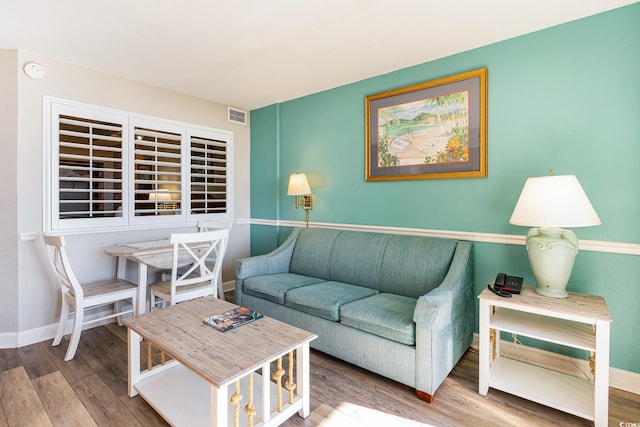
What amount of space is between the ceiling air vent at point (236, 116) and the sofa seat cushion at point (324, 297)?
8.46 feet

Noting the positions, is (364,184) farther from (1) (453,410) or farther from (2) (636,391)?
(2) (636,391)

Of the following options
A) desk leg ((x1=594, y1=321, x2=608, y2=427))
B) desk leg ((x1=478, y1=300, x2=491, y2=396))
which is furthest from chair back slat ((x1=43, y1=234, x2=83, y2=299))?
desk leg ((x1=594, y1=321, x2=608, y2=427))

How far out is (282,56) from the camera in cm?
275

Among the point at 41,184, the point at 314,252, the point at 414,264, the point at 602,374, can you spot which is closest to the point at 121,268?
the point at 41,184

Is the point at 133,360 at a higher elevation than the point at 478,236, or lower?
lower

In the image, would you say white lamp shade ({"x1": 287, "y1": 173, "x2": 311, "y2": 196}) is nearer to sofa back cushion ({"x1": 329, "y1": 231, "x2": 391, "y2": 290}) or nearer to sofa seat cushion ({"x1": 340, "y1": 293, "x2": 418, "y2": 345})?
sofa back cushion ({"x1": 329, "y1": 231, "x2": 391, "y2": 290})

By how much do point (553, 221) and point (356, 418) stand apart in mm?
1554

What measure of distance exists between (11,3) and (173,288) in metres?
2.18

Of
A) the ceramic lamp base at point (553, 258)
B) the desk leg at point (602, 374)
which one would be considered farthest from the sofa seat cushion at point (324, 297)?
the desk leg at point (602, 374)

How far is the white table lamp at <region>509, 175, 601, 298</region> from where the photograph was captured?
1.76 metres

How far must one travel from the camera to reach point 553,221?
176 centimetres

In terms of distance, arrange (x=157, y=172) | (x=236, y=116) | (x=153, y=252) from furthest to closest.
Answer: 1. (x=236, y=116)
2. (x=157, y=172)
3. (x=153, y=252)

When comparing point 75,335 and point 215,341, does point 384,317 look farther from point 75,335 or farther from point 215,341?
point 75,335

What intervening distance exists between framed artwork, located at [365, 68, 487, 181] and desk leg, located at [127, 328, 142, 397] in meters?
2.34
